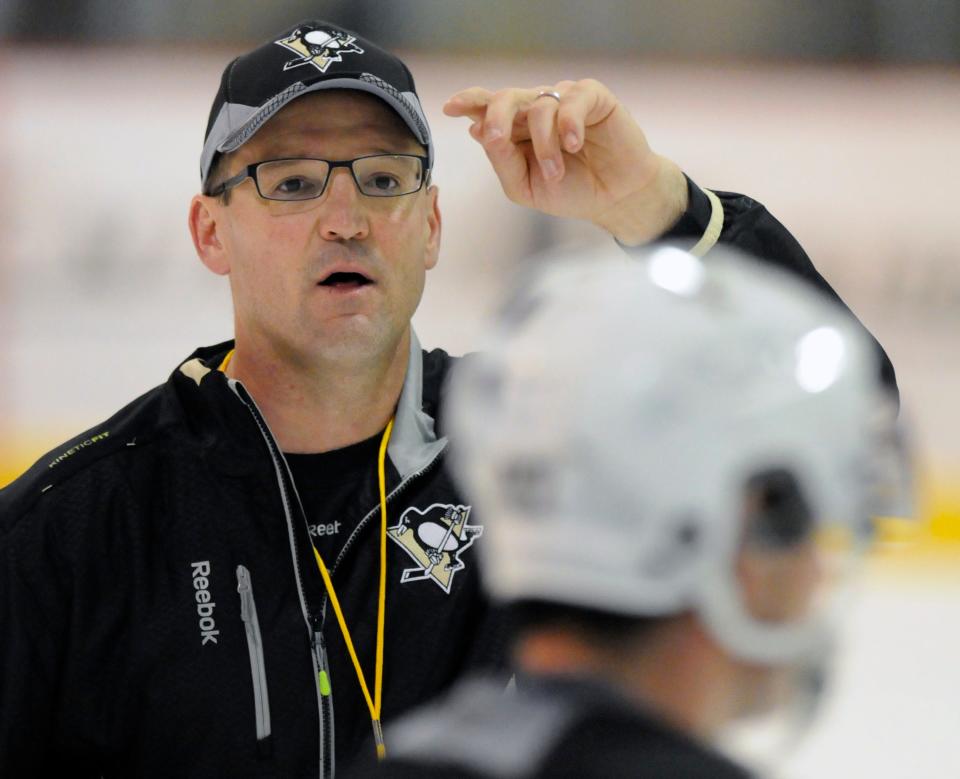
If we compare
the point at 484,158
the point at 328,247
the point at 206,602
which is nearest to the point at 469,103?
the point at 328,247

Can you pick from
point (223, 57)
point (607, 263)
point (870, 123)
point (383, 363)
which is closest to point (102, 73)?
point (223, 57)

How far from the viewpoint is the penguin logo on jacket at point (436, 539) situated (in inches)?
74.2

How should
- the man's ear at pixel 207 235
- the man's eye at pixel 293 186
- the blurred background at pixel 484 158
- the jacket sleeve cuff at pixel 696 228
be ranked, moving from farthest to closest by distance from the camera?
the blurred background at pixel 484 158 → the man's ear at pixel 207 235 → the man's eye at pixel 293 186 → the jacket sleeve cuff at pixel 696 228

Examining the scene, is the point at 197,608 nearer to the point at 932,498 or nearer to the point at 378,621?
the point at 378,621

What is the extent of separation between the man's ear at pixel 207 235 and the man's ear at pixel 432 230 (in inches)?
11.2

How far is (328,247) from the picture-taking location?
1.95 m

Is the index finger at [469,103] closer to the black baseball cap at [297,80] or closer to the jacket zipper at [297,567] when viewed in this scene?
the black baseball cap at [297,80]

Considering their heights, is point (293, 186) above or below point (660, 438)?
above

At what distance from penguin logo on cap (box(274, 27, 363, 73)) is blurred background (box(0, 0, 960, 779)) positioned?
243 cm

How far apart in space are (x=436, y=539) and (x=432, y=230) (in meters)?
0.49

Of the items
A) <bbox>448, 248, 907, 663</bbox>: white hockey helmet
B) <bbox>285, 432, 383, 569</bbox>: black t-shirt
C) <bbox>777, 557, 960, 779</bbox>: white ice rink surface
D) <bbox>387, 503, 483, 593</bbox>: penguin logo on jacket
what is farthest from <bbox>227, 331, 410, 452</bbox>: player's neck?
<bbox>777, 557, 960, 779</bbox>: white ice rink surface

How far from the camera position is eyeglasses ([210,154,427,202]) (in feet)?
6.46

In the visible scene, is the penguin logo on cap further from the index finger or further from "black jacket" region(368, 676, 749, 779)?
"black jacket" region(368, 676, 749, 779)

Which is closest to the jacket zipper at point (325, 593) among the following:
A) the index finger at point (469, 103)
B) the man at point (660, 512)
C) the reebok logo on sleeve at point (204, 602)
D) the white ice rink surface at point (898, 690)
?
the reebok logo on sleeve at point (204, 602)
